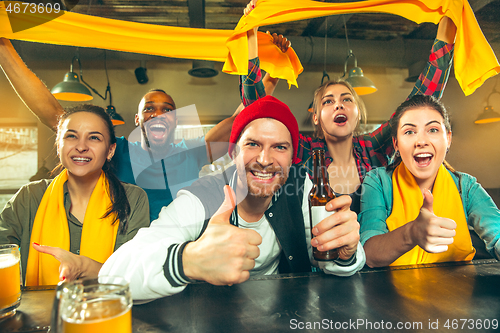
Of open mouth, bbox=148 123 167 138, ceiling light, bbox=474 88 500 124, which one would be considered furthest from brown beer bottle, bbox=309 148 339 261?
ceiling light, bbox=474 88 500 124

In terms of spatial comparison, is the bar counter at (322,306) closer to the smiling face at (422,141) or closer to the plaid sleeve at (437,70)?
the smiling face at (422,141)

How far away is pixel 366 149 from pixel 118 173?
1.34 meters

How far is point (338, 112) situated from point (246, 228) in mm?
868

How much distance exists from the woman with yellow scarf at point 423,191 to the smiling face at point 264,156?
42 centimetres

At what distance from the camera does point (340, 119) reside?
153 centimetres

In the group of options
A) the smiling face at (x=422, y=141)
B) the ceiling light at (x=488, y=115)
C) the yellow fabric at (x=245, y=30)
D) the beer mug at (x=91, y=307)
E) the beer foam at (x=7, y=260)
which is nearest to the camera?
the beer mug at (x=91, y=307)

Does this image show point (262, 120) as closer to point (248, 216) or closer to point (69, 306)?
point (248, 216)

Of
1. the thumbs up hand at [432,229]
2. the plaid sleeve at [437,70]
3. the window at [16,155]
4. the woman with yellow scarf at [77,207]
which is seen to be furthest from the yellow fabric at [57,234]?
the window at [16,155]

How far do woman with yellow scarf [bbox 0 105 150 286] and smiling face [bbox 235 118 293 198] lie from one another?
506 mm

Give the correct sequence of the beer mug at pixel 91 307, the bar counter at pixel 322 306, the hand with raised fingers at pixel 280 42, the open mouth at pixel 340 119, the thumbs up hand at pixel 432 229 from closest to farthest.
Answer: the beer mug at pixel 91 307
the bar counter at pixel 322 306
the thumbs up hand at pixel 432 229
the open mouth at pixel 340 119
the hand with raised fingers at pixel 280 42

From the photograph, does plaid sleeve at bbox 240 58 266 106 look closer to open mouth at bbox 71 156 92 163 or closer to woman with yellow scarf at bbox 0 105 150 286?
woman with yellow scarf at bbox 0 105 150 286

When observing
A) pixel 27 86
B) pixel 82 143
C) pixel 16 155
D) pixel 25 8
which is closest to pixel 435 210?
pixel 82 143

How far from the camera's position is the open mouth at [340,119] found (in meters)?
1.52

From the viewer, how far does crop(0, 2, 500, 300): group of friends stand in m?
1.06
